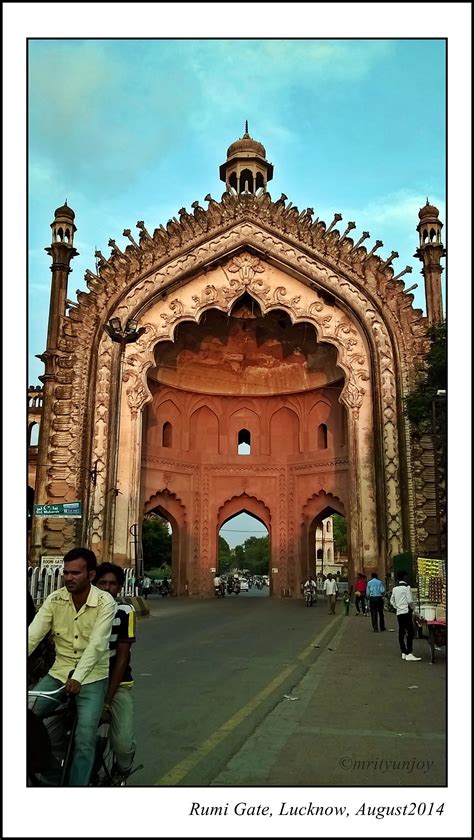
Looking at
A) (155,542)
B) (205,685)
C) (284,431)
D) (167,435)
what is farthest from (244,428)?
(205,685)

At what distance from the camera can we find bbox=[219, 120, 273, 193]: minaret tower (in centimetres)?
3117

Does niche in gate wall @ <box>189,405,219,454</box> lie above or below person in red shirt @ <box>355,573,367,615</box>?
above

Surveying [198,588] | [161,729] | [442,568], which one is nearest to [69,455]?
[198,588]

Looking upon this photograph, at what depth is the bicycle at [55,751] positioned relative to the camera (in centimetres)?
294

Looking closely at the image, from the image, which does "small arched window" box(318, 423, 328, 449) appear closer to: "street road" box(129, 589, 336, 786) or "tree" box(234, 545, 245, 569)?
"street road" box(129, 589, 336, 786)

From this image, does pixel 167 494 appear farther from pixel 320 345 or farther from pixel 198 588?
pixel 320 345

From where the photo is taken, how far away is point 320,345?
28031 mm

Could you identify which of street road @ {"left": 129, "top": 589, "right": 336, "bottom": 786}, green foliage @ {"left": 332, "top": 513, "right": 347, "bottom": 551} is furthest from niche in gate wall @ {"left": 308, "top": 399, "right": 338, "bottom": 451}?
green foliage @ {"left": 332, "top": 513, "right": 347, "bottom": 551}

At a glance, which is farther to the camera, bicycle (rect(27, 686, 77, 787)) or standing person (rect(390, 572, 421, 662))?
standing person (rect(390, 572, 421, 662))

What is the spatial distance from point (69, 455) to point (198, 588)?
8986 millimetres

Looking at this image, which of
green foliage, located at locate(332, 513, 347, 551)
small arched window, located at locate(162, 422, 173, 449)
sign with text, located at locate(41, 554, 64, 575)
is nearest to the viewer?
sign with text, located at locate(41, 554, 64, 575)

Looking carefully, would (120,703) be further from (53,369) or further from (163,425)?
(163,425)

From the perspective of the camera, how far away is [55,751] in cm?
338

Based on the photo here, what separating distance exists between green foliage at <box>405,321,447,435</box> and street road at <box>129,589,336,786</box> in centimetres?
658
